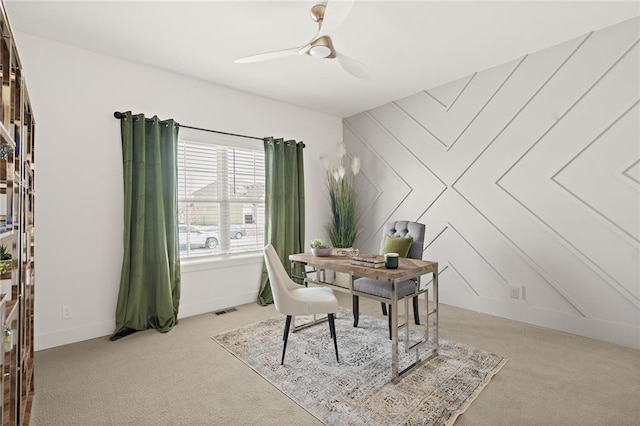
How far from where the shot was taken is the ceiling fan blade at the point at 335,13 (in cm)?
185

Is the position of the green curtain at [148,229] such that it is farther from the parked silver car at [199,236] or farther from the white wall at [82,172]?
the parked silver car at [199,236]

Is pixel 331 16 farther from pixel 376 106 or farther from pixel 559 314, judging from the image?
pixel 559 314

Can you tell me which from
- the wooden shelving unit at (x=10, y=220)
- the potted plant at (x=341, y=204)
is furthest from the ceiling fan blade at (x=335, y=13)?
the potted plant at (x=341, y=204)

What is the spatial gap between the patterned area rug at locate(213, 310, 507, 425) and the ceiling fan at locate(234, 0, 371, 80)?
223cm

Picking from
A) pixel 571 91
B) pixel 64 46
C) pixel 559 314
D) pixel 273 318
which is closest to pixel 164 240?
pixel 273 318

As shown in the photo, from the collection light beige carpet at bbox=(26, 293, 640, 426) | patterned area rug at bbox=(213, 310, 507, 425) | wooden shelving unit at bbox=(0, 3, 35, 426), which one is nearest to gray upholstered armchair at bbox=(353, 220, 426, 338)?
patterned area rug at bbox=(213, 310, 507, 425)

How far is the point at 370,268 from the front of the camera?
2.22 meters

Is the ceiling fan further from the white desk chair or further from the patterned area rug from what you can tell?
the patterned area rug

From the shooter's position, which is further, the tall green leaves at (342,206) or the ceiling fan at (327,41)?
the tall green leaves at (342,206)

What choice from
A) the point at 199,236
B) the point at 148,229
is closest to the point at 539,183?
the point at 199,236

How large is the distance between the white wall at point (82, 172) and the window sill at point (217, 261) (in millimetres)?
28

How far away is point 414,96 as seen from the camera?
165 inches

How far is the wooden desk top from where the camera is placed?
6.88ft

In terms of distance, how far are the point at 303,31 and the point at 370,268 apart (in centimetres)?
199
